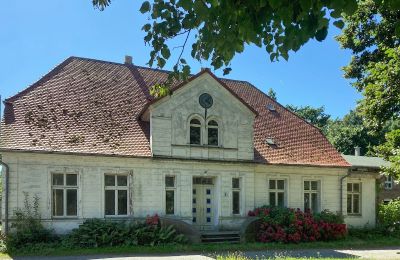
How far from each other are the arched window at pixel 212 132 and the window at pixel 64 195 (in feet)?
20.3

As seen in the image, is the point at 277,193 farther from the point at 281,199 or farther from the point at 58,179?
the point at 58,179

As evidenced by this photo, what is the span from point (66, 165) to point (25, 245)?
3393 mm

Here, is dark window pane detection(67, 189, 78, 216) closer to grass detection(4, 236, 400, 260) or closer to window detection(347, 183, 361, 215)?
grass detection(4, 236, 400, 260)

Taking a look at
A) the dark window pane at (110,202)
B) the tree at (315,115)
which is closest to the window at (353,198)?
the dark window pane at (110,202)

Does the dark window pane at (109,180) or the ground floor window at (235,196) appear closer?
the dark window pane at (109,180)

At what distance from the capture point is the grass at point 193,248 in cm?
1597

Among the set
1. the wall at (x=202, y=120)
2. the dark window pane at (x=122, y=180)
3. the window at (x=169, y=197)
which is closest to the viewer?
the dark window pane at (x=122, y=180)

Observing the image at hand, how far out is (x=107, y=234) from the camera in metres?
17.5

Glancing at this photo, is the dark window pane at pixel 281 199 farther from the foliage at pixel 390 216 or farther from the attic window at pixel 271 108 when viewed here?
the foliage at pixel 390 216

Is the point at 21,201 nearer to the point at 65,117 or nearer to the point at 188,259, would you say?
the point at 65,117

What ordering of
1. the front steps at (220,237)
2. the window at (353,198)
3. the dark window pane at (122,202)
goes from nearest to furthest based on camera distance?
1. the dark window pane at (122,202)
2. the front steps at (220,237)
3. the window at (353,198)

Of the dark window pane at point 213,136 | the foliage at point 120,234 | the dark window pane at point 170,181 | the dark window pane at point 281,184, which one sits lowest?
the foliage at point 120,234

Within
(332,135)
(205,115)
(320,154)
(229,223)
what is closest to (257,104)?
(320,154)

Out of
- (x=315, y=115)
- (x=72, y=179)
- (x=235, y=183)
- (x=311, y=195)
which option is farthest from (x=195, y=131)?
(x=315, y=115)
